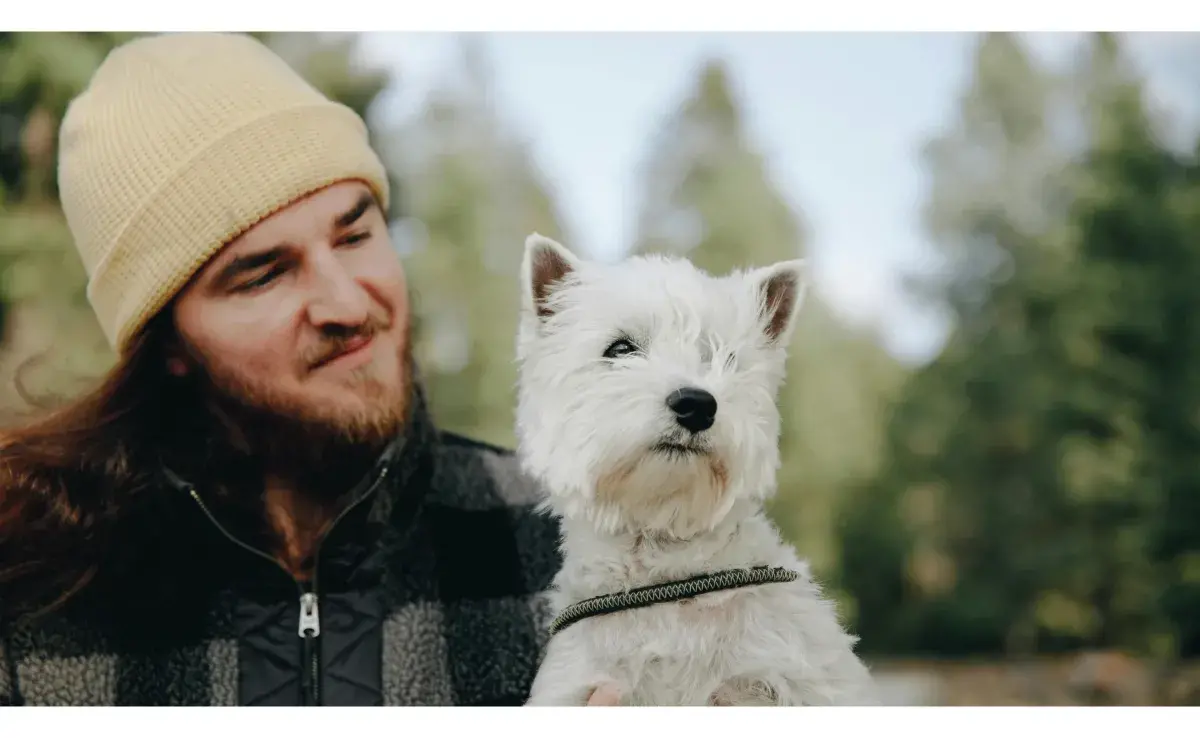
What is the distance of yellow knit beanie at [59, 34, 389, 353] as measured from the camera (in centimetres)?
252

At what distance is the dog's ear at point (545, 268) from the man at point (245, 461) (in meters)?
0.54

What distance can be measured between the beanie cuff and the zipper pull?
771 millimetres

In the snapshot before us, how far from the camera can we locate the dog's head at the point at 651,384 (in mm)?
2068

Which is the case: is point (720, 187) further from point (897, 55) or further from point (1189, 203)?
point (1189, 203)

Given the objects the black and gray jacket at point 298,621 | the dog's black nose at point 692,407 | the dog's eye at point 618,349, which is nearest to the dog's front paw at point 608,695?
the black and gray jacket at point 298,621

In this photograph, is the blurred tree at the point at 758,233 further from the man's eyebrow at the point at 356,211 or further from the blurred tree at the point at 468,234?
the man's eyebrow at the point at 356,211

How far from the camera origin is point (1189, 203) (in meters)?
3.79

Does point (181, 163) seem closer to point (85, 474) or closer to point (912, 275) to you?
point (85, 474)

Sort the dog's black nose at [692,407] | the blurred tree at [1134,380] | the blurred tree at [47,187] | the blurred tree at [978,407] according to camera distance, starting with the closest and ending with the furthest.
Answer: the dog's black nose at [692,407], the blurred tree at [47,187], the blurred tree at [978,407], the blurred tree at [1134,380]

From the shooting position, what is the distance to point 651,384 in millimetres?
2068

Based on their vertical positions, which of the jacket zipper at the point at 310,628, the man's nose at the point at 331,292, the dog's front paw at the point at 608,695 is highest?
the man's nose at the point at 331,292

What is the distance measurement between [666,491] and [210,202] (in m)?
1.26

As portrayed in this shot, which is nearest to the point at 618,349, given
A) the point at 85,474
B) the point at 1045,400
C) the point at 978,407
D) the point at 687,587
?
the point at 687,587
